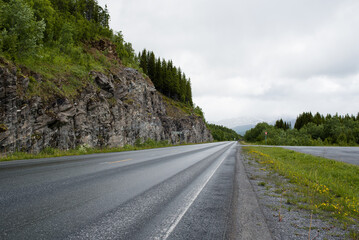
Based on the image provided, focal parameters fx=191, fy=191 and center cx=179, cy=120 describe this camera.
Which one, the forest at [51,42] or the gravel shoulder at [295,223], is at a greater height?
the forest at [51,42]

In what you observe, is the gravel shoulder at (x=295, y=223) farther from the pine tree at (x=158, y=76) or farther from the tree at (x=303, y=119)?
the tree at (x=303, y=119)

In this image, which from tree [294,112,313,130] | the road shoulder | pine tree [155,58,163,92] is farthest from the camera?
tree [294,112,313,130]

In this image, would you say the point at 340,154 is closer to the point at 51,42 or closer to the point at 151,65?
the point at 51,42

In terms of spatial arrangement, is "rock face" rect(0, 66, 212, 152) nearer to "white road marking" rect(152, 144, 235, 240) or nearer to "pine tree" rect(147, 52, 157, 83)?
"white road marking" rect(152, 144, 235, 240)

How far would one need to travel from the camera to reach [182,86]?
87.1 metres

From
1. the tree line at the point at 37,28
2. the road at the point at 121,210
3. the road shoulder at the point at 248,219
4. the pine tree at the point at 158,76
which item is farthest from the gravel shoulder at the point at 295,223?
the pine tree at the point at 158,76

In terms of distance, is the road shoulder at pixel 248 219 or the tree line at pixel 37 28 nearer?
the road shoulder at pixel 248 219

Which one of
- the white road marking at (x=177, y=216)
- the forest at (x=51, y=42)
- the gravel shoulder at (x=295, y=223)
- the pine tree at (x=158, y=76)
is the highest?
the pine tree at (x=158, y=76)

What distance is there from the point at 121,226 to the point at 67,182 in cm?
342

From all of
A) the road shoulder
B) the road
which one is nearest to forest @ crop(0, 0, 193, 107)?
the road

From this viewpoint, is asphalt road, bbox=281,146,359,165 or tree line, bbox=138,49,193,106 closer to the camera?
asphalt road, bbox=281,146,359,165

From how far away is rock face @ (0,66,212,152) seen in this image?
13.9 metres

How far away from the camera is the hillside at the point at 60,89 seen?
14516mm

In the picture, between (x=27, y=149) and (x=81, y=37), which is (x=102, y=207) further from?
(x=81, y=37)
